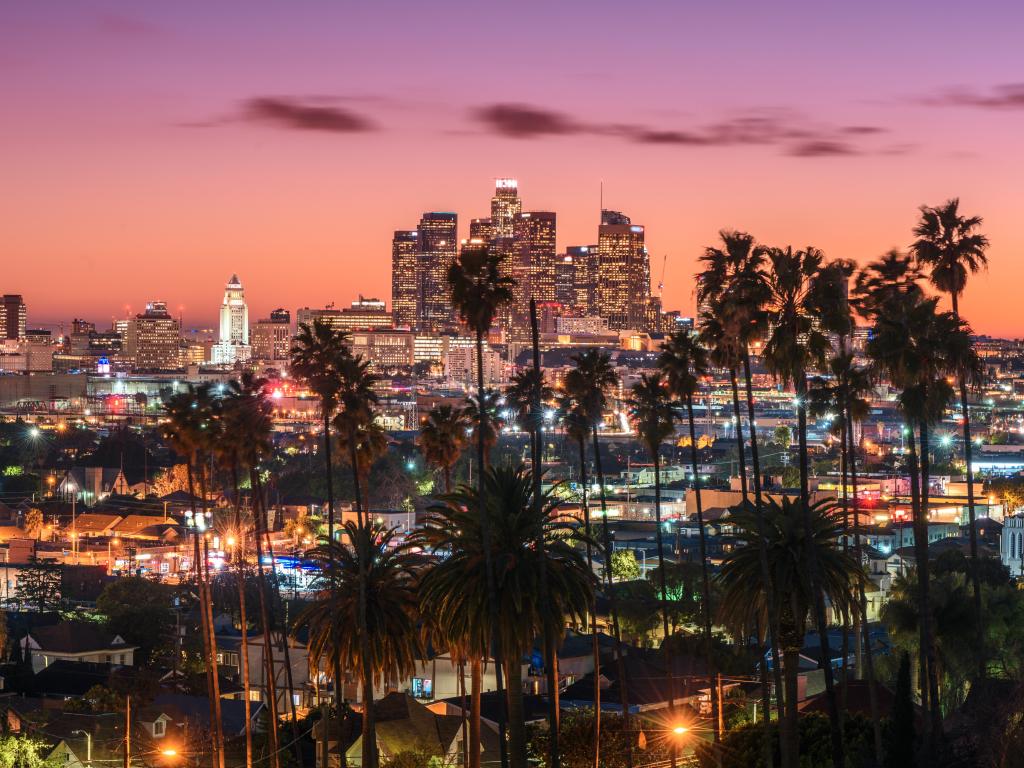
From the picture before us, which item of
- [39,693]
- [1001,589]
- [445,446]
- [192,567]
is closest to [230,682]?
[39,693]

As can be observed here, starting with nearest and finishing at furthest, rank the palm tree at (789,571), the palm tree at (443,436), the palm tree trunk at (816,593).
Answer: the palm tree trunk at (816,593), the palm tree at (789,571), the palm tree at (443,436)

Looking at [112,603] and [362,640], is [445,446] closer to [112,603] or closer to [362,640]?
[362,640]

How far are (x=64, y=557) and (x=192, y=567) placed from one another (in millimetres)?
18094

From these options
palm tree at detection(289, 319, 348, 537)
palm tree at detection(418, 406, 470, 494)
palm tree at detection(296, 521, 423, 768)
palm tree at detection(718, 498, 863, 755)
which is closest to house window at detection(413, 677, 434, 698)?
palm tree at detection(418, 406, 470, 494)

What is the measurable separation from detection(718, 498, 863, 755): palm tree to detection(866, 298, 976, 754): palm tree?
16.0 feet

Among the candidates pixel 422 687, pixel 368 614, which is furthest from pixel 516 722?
pixel 422 687

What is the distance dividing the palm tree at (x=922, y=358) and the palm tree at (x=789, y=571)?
16.0 feet

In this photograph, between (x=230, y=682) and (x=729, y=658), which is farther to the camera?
(x=230, y=682)

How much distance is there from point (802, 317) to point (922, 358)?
12.1ft

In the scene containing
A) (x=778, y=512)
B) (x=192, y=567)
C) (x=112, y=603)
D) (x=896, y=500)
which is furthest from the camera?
(x=896, y=500)

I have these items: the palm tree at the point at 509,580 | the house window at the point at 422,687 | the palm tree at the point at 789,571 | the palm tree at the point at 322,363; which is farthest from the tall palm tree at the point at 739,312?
the house window at the point at 422,687

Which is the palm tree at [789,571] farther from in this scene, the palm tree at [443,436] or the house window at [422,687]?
the house window at [422,687]

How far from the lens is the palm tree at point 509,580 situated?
32.2 metres

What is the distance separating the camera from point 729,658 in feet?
161
